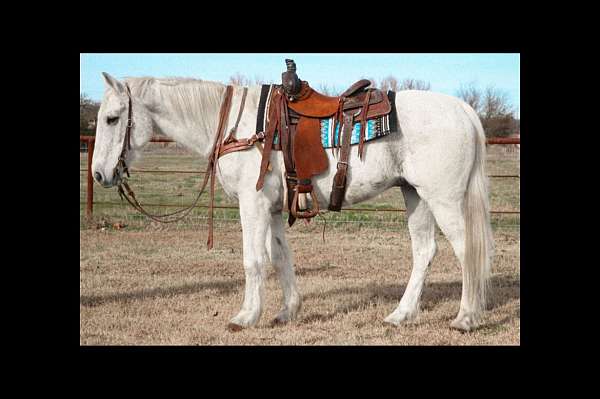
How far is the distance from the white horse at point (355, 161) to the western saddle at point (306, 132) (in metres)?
0.09

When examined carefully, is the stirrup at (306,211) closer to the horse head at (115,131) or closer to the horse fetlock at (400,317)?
the horse fetlock at (400,317)

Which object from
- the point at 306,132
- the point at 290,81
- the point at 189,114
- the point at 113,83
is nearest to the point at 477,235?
the point at 306,132

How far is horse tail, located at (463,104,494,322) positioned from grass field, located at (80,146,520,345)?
14.7 inches

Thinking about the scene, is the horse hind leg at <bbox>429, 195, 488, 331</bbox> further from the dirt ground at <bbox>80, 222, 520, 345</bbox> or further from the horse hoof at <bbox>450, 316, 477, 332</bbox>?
the dirt ground at <bbox>80, 222, 520, 345</bbox>

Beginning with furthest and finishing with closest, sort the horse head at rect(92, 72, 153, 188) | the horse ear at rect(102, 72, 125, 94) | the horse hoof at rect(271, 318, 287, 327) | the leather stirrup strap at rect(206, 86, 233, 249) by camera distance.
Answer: the horse hoof at rect(271, 318, 287, 327)
the leather stirrup strap at rect(206, 86, 233, 249)
the horse head at rect(92, 72, 153, 188)
the horse ear at rect(102, 72, 125, 94)

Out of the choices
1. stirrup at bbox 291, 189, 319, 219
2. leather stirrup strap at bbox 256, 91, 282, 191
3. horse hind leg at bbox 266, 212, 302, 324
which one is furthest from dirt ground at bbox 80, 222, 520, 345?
leather stirrup strap at bbox 256, 91, 282, 191

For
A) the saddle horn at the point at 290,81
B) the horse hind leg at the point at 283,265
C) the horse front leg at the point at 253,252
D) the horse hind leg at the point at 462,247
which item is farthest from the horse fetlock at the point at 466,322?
the saddle horn at the point at 290,81

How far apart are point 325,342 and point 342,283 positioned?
6.66 ft

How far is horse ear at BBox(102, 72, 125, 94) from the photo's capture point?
14.2 feet

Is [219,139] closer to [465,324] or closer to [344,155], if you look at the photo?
[344,155]

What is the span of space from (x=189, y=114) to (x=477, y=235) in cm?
264

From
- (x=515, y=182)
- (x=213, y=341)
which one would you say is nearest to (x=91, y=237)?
(x=213, y=341)

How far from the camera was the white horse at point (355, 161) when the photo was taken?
175 inches

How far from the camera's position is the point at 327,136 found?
444 cm
